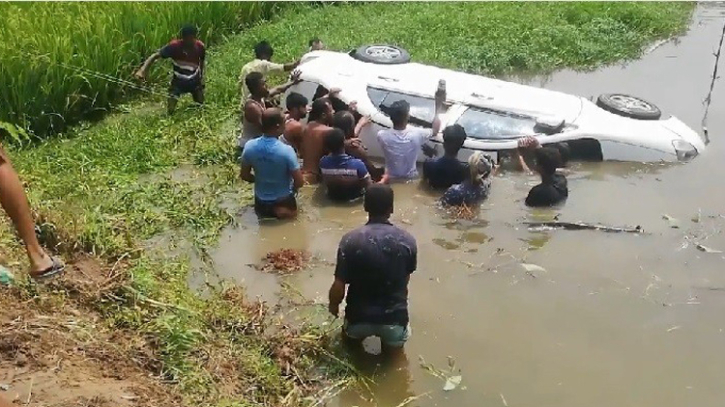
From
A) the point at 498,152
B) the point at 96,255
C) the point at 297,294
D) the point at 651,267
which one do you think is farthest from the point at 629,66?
the point at 96,255

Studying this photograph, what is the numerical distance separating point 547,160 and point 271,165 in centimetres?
258

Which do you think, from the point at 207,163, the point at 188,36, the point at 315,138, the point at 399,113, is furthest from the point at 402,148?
the point at 188,36

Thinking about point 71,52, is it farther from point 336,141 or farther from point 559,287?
point 559,287

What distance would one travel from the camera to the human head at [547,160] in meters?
7.45

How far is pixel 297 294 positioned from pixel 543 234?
8.29 feet

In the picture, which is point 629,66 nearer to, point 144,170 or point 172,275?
point 144,170

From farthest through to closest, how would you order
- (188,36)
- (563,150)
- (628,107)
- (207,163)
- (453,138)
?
1. (188,36)
2. (207,163)
3. (628,107)
4. (563,150)
5. (453,138)

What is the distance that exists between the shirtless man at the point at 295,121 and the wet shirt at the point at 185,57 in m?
2.09

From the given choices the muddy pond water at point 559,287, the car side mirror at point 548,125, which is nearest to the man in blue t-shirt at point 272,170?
the muddy pond water at point 559,287

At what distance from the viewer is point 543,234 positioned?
24.4ft

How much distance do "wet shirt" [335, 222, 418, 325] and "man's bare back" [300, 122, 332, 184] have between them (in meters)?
3.07

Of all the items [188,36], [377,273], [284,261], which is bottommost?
[284,261]

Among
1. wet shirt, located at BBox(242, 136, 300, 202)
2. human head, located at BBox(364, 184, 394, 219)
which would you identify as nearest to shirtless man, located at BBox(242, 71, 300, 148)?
wet shirt, located at BBox(242, 136, 300, 202)

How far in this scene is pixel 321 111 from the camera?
324 inches
